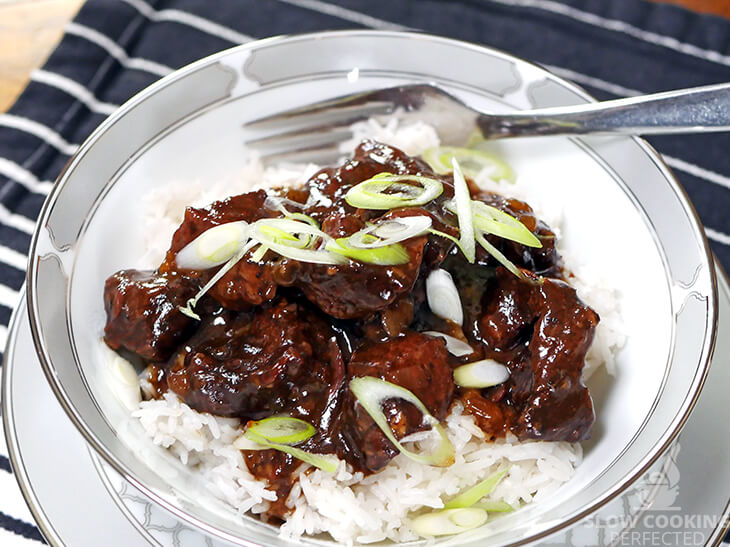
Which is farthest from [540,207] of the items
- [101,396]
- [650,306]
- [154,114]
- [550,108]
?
[101,396]

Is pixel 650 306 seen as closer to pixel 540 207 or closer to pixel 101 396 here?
pixel 540 207

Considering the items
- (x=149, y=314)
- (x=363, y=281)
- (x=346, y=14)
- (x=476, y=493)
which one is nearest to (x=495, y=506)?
(x=476, y=493)

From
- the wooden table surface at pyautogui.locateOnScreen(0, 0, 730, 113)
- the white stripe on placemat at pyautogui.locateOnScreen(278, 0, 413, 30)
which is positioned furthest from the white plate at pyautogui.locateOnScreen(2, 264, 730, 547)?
the white stripe on placemat at pyautogui.locateOnScreen(278, 0, 413, 30)

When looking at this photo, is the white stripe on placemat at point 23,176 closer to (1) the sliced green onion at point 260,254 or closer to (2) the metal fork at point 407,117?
(2) the metal fork at point 407,117

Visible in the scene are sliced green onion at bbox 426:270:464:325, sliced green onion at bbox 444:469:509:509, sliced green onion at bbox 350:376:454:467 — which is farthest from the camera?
sliced green onion at bbox 426:270:464:325

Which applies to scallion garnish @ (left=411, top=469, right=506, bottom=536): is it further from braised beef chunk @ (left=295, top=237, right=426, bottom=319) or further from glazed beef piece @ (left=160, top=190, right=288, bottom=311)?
glazed beef piece @ (left=160, top=190, right=288, bottom=311)

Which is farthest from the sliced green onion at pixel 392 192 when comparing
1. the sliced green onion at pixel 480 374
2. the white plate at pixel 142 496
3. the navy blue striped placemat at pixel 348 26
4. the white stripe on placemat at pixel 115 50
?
the white stripe on placemat at pixel 115 50
